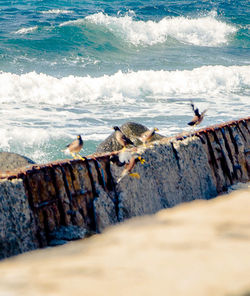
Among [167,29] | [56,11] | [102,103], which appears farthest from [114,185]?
[56,11]

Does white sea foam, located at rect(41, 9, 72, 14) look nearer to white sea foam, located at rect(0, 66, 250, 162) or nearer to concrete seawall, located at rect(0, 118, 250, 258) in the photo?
white sea foam, located at rect(0, 66, 250, 162)

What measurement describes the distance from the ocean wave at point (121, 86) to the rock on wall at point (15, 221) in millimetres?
12103

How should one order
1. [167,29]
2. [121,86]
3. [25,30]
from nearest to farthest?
[121,86] < [25,30] < [167,29]

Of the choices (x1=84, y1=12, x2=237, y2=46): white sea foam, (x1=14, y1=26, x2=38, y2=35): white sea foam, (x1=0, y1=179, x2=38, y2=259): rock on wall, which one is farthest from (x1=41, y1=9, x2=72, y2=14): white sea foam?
(x1=0, y1=179, x2=38, y2=259): rock on wall

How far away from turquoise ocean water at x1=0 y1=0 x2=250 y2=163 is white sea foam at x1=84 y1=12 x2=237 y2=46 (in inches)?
2.7

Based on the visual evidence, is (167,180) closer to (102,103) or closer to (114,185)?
(114,185)

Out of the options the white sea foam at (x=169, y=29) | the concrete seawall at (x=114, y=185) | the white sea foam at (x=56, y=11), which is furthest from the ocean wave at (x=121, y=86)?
the white sea foam at (x=56, y=11)

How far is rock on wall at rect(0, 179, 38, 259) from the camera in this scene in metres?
5.33

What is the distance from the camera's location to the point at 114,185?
21.6ft

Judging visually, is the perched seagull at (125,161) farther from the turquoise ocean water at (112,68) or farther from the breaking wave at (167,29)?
the breaking wave at (167,29)

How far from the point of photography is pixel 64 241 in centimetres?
573

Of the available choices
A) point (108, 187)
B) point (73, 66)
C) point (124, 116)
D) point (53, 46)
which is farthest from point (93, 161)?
point (53, 46)

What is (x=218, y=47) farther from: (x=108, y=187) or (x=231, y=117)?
(x=108, y=187)

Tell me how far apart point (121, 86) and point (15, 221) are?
47.4 ft
